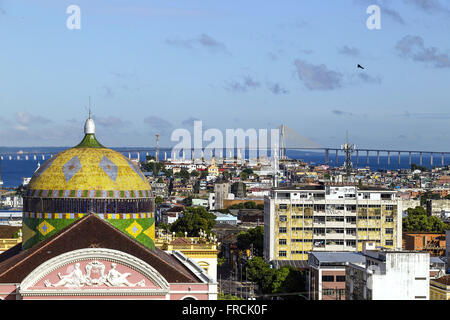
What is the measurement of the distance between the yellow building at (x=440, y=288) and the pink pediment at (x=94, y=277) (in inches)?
778

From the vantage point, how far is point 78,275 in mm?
40625

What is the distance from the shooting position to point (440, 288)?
185 feet

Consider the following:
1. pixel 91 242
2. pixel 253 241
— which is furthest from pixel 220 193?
pixel 91 242

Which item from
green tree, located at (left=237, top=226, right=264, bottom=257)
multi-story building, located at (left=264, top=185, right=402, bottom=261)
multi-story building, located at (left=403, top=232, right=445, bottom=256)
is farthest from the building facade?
green tree, located at (left=237, top=226, right=264, bottom=257)

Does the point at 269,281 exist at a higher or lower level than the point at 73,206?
lower

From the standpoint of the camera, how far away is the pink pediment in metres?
40.6

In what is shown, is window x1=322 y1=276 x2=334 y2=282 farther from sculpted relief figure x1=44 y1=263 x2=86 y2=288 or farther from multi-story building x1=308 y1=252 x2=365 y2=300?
Result: sculpted relief figure x1=44 y1=263 x2=86 y2=288

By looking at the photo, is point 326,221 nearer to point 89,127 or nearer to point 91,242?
point 89,127

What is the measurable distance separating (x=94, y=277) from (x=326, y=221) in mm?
47001
